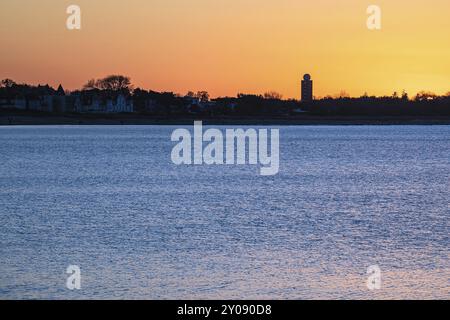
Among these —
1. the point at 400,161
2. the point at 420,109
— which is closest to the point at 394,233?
the point at 400,161

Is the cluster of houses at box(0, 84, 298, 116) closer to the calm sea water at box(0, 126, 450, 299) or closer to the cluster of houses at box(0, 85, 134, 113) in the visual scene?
the cluster of houses at box(0, 85, 134, 113)

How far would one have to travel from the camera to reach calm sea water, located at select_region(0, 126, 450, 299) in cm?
1465

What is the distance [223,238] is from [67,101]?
154442mm

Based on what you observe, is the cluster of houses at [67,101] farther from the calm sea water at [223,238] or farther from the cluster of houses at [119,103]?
the calm sea water at [223,238]

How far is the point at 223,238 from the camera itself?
65.3 feet

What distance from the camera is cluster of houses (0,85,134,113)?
16862 cm

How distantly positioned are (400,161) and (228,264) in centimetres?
4510

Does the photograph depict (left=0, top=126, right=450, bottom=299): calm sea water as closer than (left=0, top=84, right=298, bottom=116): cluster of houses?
Yes

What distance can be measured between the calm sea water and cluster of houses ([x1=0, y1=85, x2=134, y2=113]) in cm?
13214

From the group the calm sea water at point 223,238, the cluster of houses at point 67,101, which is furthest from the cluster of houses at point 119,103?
the calm sea water at point 223,238

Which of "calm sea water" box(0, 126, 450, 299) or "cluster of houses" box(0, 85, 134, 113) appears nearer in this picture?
"calm sea water" box(0, 126, 450, 299)

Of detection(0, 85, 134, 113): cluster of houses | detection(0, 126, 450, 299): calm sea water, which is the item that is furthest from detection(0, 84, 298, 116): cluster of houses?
detection(0, 126, 450, 299): calm sea water

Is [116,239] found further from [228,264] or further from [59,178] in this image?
[59,178]
